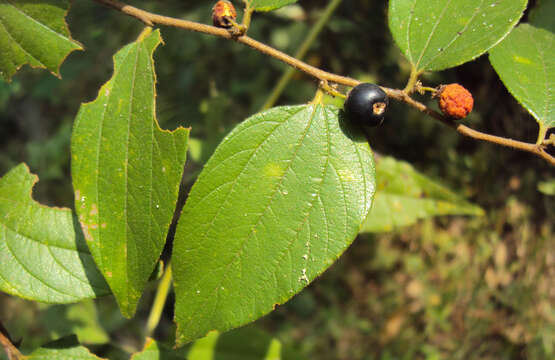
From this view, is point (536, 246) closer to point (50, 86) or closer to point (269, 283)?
point (269, 283)

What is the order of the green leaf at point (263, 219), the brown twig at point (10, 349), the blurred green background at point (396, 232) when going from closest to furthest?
the green leaf at point (263, 219), the brown twig at point (10, 349), the blurred green background at point (396, 232)

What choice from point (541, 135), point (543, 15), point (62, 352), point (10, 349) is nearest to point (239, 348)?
point (62, 352)

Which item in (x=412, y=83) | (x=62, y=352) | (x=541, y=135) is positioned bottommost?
(x=62, y=352)

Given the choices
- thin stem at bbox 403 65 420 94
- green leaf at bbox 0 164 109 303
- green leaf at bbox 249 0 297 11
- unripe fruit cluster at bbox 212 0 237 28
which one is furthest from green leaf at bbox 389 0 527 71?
green leaf at bbox 0 164 109 303

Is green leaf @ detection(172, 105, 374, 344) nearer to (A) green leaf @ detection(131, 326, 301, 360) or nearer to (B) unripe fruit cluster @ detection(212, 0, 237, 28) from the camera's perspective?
(B) unripe fruit cluster @ detection(212, 0, 237, 28)

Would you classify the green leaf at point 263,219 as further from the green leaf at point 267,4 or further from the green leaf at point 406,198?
the green leaf at point 406,198

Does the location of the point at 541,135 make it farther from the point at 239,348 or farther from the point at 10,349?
the point at 10,349

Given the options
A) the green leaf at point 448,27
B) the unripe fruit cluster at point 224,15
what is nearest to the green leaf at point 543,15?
the green leaf at point 448,27
